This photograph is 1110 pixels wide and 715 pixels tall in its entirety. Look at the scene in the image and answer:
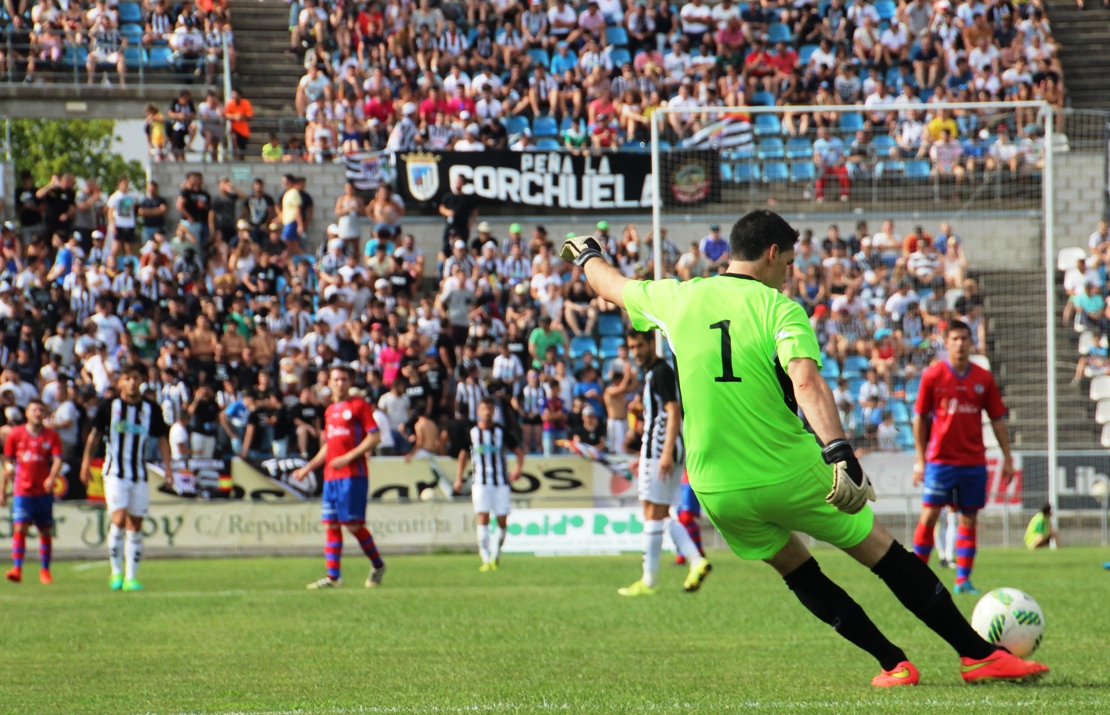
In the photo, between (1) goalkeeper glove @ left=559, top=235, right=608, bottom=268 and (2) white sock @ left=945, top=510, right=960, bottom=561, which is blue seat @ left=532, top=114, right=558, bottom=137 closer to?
(2) white sock @ left=945, top=510, right=960, bottom=561

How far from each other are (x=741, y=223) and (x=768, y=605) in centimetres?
576

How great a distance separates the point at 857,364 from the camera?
20.7 metres

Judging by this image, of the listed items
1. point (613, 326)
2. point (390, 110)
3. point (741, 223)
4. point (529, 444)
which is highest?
point (390, 110)

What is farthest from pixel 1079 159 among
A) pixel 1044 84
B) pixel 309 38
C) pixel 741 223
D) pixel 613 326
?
pixel 741 223

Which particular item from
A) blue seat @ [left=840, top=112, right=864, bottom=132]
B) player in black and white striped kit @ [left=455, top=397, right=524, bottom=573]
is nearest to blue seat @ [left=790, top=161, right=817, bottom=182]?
blue seat @ [left=840, top=112, right=864, bottom=132]

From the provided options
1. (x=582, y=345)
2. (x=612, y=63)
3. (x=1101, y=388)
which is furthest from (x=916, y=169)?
(x=612, y=63)

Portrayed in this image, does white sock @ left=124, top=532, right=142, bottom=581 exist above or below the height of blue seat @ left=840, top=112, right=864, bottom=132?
below

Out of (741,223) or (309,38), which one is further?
(309,38)

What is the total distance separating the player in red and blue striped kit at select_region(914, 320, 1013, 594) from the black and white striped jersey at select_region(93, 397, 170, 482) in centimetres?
813

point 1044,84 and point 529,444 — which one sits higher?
point 1044,84

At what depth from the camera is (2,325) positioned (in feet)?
77.0

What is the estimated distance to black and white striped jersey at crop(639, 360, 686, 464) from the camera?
41.8ft

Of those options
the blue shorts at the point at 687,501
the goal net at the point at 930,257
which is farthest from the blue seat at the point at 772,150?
the blue shorts at the point at 687,501

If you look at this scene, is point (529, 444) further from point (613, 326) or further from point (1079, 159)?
point (1079, 159)
